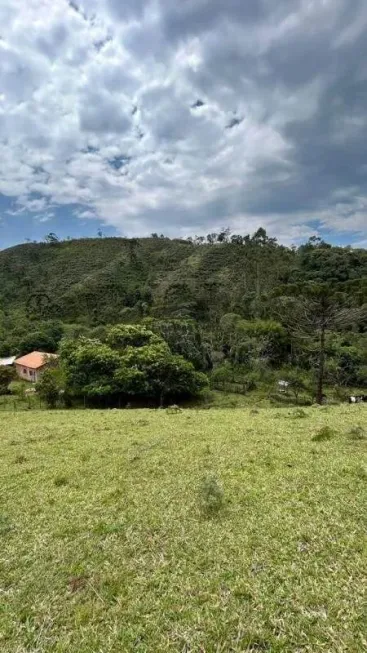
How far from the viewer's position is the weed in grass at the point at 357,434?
1138 cm

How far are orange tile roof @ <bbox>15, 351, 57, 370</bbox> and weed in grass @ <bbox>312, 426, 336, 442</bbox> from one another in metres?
41.9

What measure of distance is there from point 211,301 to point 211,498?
71.0m

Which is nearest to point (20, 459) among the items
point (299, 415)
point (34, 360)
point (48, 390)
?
point (299, 415)

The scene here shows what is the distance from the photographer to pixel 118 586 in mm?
5156

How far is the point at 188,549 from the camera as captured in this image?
19.4ft

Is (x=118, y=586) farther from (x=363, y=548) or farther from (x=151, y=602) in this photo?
(x=363, y=548)

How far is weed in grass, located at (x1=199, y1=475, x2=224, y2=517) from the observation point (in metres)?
7.02

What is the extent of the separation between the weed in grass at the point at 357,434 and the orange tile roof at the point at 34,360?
42.5m

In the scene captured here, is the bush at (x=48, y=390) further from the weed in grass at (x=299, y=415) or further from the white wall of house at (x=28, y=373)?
the weed in grass at (x=299, y=415)

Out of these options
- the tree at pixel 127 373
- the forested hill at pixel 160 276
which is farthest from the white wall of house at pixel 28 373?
the forested hill at pixel 160 276

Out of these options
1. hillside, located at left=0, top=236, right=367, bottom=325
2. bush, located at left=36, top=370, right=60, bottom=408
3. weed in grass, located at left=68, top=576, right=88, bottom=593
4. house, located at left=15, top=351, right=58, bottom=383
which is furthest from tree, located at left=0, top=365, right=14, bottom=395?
hillside, located at left=0, top=236, right=367, bottom=325

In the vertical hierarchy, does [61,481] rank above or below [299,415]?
above

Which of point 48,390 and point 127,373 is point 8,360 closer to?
point 48,390

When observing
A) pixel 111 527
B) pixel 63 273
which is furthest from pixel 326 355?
pixel 63 273
